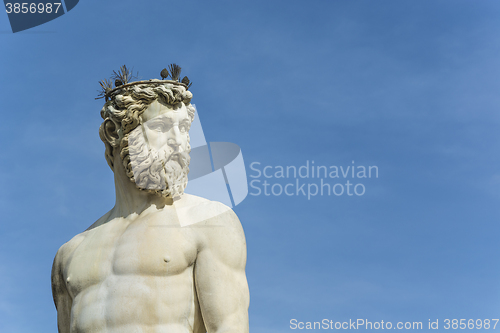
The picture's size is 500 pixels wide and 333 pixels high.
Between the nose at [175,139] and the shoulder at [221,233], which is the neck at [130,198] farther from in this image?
the nose at [175,139]

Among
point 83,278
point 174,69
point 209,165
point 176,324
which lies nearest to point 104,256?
point 83,278

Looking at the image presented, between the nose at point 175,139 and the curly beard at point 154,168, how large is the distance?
0.37ft

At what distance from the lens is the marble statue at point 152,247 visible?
9352mm

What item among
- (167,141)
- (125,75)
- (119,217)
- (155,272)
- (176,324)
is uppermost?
(125,75)

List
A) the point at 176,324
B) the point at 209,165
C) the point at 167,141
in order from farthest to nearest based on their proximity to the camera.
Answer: the point at 209,165, the point at 167,141, the point at 176,324

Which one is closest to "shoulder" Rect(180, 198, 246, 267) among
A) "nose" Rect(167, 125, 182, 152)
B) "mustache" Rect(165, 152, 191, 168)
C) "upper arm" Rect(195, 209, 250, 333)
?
"upper arm" Rect(195, 209, 250, 333)

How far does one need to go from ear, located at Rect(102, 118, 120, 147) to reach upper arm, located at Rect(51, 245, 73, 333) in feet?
6.13

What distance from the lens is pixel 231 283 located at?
375 inches

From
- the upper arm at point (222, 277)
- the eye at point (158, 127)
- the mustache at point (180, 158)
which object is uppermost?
the eye at point (158, 127)

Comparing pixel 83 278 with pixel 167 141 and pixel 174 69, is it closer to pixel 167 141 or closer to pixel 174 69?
pixel 167 141

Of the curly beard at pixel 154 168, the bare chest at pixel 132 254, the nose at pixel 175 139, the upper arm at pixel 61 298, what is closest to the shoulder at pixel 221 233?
the bare chest at pixel 132 254

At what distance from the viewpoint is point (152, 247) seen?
9523mm

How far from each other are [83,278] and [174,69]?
327 centimetres

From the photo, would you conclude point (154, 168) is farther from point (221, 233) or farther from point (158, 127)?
point (221, 233)
